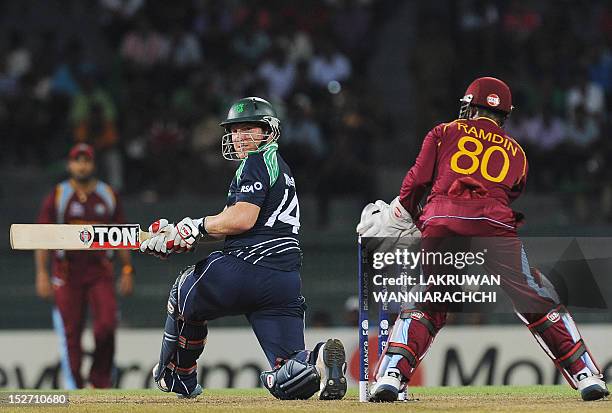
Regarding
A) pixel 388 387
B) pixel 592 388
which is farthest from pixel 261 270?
pixel 592 388

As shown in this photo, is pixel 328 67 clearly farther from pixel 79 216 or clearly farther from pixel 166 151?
pixel 79 216

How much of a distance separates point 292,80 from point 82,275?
23.6 feet

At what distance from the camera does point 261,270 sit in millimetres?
8141

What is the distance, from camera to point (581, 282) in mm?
8195

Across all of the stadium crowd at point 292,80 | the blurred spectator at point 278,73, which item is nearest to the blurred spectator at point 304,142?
the stadium crowd at point 292,80

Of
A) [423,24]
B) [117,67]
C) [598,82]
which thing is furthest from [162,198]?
[598,82]

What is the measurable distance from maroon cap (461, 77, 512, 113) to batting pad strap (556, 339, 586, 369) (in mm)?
1460

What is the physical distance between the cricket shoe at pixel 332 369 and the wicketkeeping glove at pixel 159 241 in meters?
1.10

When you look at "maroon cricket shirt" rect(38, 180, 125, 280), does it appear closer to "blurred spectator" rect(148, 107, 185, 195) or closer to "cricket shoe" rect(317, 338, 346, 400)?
"cricket shoe" rect(317, 338, 346, 400)

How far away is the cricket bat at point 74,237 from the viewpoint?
824 centimetres

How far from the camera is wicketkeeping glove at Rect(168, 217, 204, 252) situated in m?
8.00

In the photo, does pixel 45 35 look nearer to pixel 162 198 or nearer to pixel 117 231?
pixel 162 198

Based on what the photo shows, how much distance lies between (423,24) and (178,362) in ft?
39.6

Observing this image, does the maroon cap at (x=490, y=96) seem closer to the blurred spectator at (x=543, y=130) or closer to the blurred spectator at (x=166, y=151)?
the blurred spectator at (x=166, y=151)
